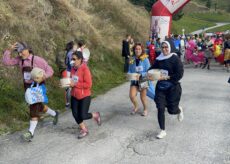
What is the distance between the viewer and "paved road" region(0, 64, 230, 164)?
19.6 feet

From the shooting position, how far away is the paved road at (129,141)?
597 centimetres

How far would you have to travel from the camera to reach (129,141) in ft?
22.2

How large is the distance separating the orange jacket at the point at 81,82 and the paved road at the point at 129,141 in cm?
82

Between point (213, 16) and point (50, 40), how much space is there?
7844 centimetres

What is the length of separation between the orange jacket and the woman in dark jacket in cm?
116

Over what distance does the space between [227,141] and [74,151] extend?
2.73m

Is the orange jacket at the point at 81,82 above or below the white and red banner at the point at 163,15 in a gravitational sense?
below

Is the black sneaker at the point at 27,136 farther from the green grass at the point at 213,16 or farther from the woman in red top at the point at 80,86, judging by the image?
the green grass at the point at 213,16

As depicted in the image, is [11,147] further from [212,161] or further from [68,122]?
[212,161]

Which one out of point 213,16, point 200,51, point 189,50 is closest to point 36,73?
point 200,51

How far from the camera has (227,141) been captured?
6816 mm

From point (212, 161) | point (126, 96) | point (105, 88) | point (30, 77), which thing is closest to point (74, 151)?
point (30, 77)

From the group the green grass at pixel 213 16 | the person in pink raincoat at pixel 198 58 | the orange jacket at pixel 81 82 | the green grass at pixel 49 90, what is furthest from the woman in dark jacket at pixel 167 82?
the green grass at pixel 213 16

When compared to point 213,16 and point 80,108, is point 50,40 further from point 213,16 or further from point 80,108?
point 213,16
